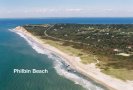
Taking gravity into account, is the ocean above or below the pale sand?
below

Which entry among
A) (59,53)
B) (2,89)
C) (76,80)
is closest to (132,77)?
(76,80)

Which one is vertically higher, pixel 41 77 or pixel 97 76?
pixel 97 76

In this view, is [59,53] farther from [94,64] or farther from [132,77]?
[132,77]

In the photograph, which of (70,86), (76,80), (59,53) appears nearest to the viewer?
(70,86)

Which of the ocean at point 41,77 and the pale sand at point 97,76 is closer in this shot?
the pale sand at point 97,76

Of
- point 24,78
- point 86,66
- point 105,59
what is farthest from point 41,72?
point 105,59

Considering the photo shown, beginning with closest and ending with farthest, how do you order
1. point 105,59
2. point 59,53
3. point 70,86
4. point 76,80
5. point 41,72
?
1. point 70,86
2. point 76,80
3. point 41,72
4. point 105,59
5. point 59,53

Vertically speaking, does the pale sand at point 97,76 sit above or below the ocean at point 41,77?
above

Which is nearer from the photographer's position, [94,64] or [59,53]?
[94,64]

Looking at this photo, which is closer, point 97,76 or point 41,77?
point 97,76

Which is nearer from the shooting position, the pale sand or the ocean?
the pale sand
